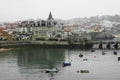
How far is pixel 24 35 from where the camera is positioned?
129375 mm

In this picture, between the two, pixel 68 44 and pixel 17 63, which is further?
pixel 68 44

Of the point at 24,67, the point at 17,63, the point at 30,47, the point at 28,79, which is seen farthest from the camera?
the point at 30,47

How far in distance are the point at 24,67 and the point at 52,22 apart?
67357mm

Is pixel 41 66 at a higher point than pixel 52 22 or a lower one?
lower

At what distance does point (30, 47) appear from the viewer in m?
110

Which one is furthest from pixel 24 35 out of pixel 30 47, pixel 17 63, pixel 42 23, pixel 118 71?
pixel 118 71

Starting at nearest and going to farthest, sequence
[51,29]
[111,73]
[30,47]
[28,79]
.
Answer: [28,79], [111,73], [30,47], [51,29]

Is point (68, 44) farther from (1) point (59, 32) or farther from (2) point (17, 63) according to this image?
(2) point (17, 63)

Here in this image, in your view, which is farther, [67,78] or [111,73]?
[111,73]

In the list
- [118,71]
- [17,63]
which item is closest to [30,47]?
[17,63]

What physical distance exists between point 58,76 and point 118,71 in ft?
36.1

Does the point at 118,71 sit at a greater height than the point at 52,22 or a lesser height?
lesser

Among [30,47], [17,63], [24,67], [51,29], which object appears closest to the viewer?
[24,67]

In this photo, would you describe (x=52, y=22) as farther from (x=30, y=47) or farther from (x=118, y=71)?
(x=118, y=71)
